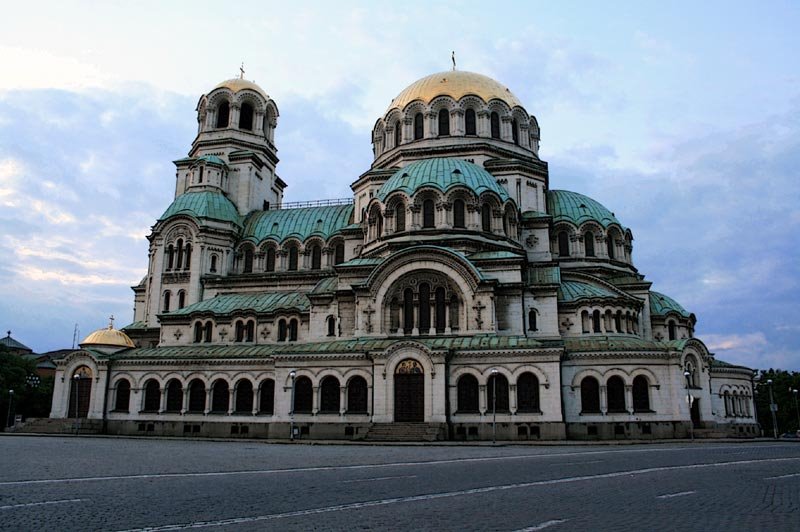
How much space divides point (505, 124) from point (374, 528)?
4916 centimetres

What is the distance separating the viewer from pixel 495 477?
16578 mm

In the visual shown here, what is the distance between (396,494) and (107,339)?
41665 millimetres

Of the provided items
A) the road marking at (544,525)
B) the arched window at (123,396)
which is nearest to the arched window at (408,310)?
the arched window at (123,396)

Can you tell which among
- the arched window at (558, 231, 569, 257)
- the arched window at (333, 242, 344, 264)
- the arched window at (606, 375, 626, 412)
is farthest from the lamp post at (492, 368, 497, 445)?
the arched window at (333, 242, 344, 264)

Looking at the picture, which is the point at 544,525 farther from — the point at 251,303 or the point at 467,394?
the point at 251,303

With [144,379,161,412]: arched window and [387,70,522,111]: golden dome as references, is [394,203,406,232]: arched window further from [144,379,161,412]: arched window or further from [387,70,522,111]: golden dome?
[144,379,161,412]: arched window

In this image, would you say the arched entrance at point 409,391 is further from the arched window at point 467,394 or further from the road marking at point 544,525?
the road marking at point 544,525

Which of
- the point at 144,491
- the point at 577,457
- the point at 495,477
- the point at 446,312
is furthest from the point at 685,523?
the point at 446,312

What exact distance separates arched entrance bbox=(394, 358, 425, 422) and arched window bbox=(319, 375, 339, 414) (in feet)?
13.3

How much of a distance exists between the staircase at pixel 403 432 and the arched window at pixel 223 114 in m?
35.9

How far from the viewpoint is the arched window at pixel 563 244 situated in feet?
173

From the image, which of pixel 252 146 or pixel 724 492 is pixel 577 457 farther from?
pixel 252 146

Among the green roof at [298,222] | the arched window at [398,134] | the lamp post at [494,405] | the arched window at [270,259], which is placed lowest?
the lamp post at [494,405]

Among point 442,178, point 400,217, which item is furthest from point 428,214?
point 442,178
